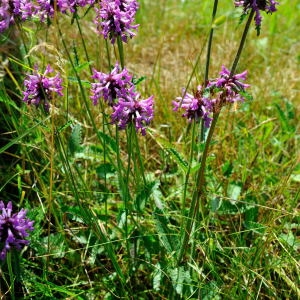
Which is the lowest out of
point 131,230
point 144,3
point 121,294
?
point 121,294

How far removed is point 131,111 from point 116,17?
289 millimetres

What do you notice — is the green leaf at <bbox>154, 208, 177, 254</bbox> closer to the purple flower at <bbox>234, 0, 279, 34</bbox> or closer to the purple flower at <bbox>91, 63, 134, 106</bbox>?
the purple flower at <bbox>91, 63, 134, 106</bbox>

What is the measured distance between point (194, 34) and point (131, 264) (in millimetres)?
2466

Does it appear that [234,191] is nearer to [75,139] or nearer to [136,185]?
[136,185]

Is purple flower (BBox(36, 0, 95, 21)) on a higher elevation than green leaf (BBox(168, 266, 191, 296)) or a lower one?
higher

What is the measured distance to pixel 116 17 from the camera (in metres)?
1.41

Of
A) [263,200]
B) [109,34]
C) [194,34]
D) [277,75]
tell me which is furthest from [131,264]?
[194,34]

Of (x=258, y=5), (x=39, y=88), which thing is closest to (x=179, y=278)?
(x=39, y=88)

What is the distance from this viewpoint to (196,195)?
153 cm

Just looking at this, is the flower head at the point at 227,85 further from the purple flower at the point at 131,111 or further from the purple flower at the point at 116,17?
the purple flower at the point at 116,17

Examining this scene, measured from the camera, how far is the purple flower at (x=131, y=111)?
1.37 meters

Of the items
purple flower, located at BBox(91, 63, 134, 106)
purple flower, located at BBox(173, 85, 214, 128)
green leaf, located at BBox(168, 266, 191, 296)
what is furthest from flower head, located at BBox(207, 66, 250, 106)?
green leaf, located at BBox(168, 266, 191, 296)

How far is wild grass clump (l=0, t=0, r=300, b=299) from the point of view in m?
1.42

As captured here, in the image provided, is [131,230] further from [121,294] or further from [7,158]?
[7,158]
